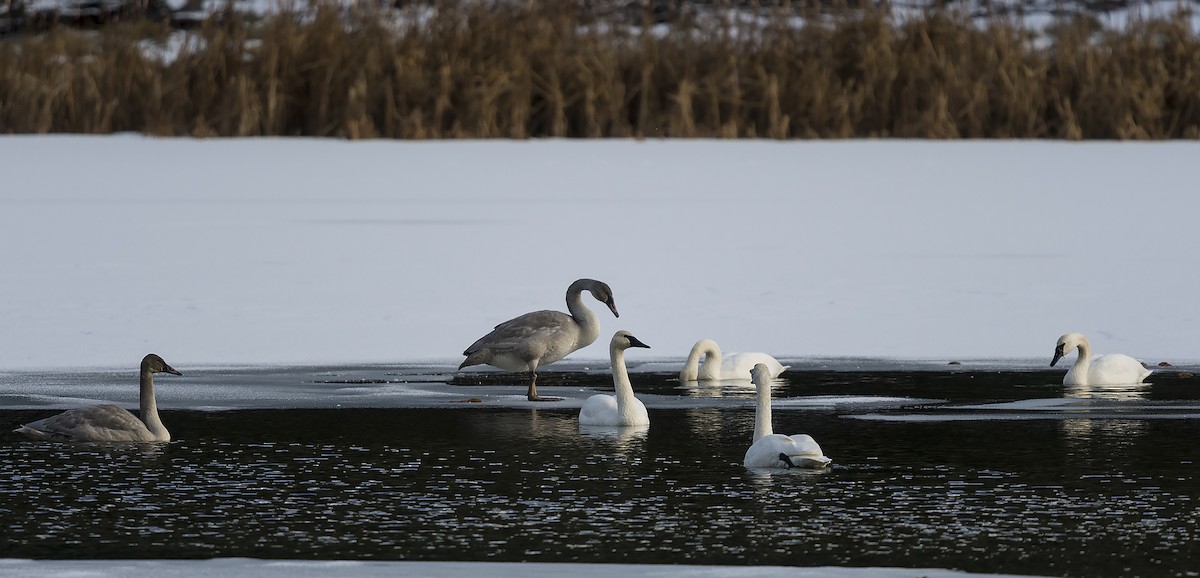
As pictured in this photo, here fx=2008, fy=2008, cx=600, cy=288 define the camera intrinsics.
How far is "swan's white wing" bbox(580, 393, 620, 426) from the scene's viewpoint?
7445 mm

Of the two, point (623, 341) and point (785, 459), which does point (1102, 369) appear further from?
point (785, 459)

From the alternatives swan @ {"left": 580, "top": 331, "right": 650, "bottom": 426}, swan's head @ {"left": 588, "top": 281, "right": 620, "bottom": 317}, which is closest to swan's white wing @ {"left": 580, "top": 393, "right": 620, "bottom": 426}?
swan @ {"left": 580, "top": 331, "right": 650, "bottom": 426}

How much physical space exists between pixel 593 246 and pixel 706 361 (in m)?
4.08

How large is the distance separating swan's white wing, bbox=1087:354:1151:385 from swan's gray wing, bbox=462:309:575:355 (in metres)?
2.33

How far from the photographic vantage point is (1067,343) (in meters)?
8.95

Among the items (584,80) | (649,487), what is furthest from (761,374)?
(584,80)


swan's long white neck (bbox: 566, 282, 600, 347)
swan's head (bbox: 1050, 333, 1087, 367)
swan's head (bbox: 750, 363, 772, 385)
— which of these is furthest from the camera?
swan's long white neck (bbox: 566, 282, 600, 347)

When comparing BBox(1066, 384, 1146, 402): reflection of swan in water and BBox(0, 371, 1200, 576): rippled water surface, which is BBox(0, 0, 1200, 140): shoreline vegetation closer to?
BBox(1066, 384, 1146, 402): reflection of swan in water

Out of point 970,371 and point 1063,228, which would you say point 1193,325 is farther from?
point 1063,228

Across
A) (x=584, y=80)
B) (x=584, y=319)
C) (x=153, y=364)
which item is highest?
(x=584, y=80)

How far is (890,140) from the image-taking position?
→ 1747 centimetres

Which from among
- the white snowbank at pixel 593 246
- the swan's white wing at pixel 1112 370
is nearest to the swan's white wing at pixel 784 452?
the swan's white wing at pixel 1112 370

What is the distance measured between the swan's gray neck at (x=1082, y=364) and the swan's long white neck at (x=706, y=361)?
1558 mm

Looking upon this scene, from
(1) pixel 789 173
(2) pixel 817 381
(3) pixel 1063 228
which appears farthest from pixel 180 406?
(1) pixel 789 173
